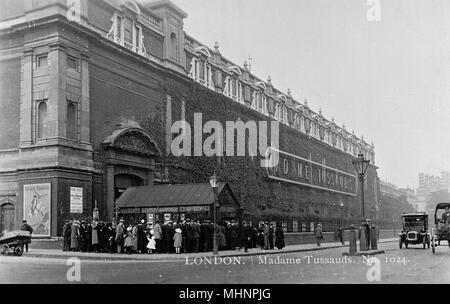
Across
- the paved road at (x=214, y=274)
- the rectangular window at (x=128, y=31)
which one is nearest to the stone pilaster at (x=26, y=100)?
the rectangular window at (x=128, y=31)

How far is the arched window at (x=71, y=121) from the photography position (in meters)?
28.0

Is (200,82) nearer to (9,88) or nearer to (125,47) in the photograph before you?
(125,47)

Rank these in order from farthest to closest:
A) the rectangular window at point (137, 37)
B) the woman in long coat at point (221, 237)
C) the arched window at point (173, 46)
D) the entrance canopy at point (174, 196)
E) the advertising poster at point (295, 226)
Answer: the advertising poster at point (295, 226) → the arched window at point (173, 46) → the rectangular window at point (137, 37) → the entrance canopy at point (174, 196) → the woman in long coat at point (221, 237)

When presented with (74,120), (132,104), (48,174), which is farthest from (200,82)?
(48,174)

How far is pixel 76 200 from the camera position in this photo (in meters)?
27.5

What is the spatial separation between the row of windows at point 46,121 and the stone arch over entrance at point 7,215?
350 centimetres

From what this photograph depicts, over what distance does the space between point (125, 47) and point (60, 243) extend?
11587 millimetres

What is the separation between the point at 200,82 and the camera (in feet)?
132

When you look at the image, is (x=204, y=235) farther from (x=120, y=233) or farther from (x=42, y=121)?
(x=42, y=121)

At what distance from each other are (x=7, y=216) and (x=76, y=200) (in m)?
3.51

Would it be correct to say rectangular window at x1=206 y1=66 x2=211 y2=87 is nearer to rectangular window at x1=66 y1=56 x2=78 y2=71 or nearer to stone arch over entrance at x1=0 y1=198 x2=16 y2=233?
rectangular window at x1=66 y1=56 x2=78 y2=71

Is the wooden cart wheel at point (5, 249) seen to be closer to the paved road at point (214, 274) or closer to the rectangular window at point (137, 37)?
the paved road at point (214, 274)

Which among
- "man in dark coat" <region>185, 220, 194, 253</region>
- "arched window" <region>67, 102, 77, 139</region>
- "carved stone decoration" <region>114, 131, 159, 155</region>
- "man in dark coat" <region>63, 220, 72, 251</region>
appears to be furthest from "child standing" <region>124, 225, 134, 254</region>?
"carved stone decoration" <region>114, 131, 159, 155</region>
